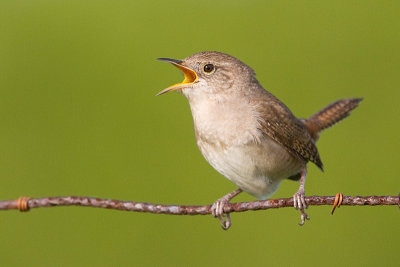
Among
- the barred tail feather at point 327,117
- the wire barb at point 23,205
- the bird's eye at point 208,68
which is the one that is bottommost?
the wire barb at point 23,205

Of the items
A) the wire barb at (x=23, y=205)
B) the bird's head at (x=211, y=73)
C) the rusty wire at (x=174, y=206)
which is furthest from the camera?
the bird's head at (x=211, y=73)

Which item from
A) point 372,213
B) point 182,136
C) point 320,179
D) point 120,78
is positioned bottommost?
point 372,213

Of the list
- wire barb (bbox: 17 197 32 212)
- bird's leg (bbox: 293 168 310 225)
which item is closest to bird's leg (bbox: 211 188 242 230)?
bird's leg (bbox: 293 168 310 225)

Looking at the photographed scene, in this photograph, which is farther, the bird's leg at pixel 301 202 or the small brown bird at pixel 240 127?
the small brown bird at pixel 240 127

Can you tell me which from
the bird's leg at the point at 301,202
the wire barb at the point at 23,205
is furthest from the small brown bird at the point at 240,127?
the wire barb at the point at 23,205

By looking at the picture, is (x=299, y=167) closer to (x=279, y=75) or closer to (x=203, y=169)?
(x=203, y=169)

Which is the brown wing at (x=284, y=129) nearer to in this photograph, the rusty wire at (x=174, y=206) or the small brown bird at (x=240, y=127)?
the small brown bird at (x=240, y=127)

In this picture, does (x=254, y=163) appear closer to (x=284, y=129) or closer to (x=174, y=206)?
(x=284, y=129)

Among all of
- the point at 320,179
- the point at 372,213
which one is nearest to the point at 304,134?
the point at 320,179
